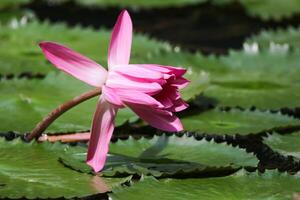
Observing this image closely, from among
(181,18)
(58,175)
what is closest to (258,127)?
(58,175)

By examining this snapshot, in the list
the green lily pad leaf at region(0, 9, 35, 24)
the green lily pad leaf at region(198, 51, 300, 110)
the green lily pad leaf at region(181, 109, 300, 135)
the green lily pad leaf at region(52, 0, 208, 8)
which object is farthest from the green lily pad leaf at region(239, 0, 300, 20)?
the green lily pad leaf at region(181, 109, 300, 135)

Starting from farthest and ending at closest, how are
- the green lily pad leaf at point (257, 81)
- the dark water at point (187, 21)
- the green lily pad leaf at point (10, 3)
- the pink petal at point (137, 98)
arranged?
1. the green lily pad leaf at point (10, 3)
2. the dark water at point (187, 21)
3. the green lily pad leaf at point (257, 81)
4. the pink petal at point (137, 98)

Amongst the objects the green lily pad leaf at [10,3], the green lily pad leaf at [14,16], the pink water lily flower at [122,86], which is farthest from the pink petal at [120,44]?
the green lily pad leaf at [10,3]

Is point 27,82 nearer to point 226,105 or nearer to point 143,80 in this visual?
point 226,105

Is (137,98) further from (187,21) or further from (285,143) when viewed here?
(187,21)

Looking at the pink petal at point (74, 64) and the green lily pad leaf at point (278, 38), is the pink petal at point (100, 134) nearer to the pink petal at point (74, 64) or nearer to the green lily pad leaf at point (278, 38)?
the pink petal at point (74, 64)

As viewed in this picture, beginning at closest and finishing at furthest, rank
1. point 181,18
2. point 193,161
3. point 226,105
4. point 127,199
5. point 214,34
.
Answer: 1. point 127,199
2. point 193,161
3. point 226,105
4. point 214,34
5. point 181,18
